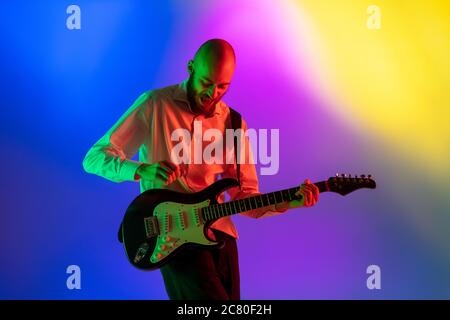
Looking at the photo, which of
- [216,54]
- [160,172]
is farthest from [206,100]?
[160,172]

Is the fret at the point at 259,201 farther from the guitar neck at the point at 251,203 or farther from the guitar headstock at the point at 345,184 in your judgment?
the guitar headstock at the point at 345,184

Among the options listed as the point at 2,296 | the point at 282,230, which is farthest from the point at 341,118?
the point at 2,296

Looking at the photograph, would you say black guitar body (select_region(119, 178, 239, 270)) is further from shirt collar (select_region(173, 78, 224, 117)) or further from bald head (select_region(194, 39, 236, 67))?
bald head (select_region(194, 39, 236, 67))

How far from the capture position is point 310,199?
8.07 ft

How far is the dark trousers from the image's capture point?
236cm

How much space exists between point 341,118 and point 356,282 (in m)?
1.03

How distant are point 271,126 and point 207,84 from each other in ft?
2.93

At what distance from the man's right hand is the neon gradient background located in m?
1.00

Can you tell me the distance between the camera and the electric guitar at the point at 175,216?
8.18ft

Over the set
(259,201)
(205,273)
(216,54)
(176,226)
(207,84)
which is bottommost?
(205,273)

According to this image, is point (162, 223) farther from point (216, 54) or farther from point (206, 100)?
point (216, 54)

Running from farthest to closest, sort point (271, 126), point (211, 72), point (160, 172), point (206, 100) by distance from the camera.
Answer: point (271, 126) < point (206, 100) < point (211, 72) < point (160, 172)

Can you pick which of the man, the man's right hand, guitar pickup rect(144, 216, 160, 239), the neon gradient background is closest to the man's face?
the man

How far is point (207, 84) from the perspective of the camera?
250 centimetres
